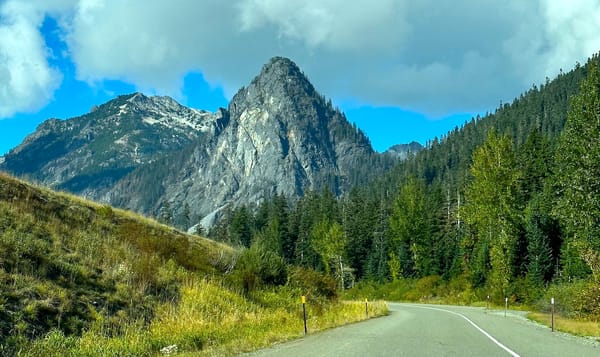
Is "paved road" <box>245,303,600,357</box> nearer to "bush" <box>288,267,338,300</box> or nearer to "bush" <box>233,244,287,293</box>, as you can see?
"bush" <box>233,244,287,293</box>

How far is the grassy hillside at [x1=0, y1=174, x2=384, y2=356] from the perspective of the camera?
10.8 meters

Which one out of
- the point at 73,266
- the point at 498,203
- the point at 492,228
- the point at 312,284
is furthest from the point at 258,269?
the point at 492,228

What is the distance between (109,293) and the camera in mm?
13828

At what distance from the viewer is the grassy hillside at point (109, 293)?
Answer: 10750 millimetres

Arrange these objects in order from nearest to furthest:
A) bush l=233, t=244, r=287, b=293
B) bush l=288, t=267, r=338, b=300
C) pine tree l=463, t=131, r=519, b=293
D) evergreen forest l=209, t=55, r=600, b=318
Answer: bush l=233, t=244, r=287, b=293, bush l=288, t=267, r=338, b=300, evergreen forest l=209, t=55, r=600, b=318, pine tree l=463, t=131, r=519, b=293

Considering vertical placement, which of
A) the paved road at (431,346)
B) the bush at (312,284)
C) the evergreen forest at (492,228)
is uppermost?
the evergreen forest at (492,228)

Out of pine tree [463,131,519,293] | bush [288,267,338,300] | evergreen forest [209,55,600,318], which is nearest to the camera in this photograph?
bush [288,267,338,300]

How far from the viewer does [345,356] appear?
1009 centimetres

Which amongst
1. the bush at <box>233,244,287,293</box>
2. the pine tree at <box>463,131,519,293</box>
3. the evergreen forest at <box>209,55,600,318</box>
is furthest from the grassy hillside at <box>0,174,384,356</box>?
the pine tree at <box>463,131,519,293</box>

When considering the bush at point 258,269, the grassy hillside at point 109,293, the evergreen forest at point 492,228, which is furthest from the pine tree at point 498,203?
the grassy hillside at point 109,293

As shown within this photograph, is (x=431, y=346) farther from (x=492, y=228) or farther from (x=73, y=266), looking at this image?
(x=492, y=228)

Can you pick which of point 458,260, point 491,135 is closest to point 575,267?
point 491,135

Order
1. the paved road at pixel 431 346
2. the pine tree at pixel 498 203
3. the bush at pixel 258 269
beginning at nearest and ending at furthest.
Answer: the paved road at pixel 431 346 < the bush at pixel 258 269 < the pine tree at pixel 498 203

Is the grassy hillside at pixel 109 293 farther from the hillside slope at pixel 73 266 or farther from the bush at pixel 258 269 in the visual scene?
the bush at pixel 258 269
